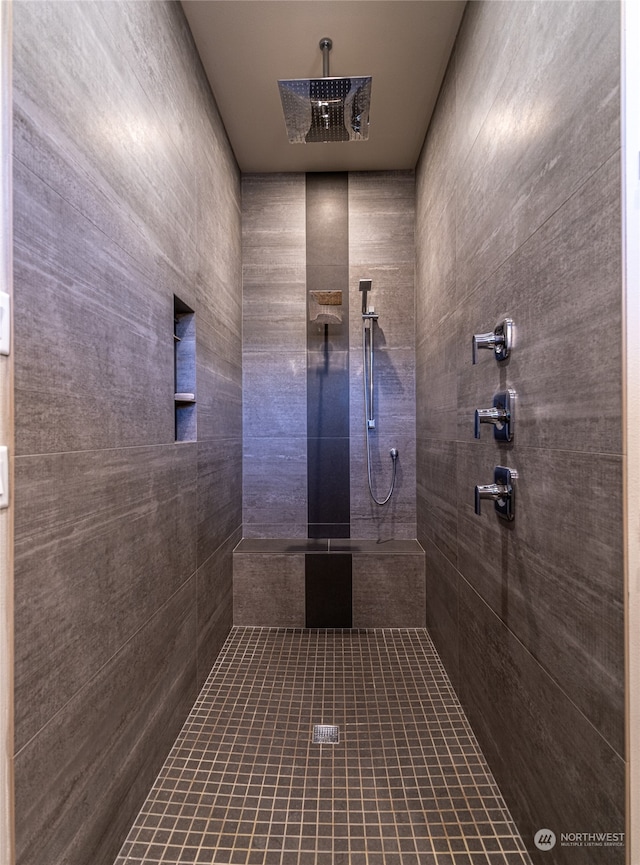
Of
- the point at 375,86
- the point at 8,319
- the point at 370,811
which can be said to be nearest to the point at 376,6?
the point at 375,86

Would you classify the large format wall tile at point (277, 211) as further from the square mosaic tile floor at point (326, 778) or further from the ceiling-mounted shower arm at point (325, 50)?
the square mosaic tile floor at point (326, 778)

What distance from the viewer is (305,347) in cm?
288

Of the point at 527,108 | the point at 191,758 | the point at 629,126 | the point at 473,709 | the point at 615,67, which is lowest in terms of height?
the point at 191,758

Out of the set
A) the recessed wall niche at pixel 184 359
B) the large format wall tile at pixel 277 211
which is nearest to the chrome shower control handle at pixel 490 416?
the recessed wall niche at pixel 184 359

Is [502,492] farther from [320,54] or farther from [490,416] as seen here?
[320,54]

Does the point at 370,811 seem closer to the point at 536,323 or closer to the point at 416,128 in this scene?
the point at 536,323

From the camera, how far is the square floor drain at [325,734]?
61.4 inches

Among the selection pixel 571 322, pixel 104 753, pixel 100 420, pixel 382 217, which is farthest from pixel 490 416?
pixel 382 217

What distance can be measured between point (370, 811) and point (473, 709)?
54 cm

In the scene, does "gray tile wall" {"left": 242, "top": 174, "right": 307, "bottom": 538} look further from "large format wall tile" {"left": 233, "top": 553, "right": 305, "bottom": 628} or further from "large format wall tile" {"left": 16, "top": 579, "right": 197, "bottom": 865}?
"large format wall tile" {"left": 16, "top": 579, "right": 197, "bottom": 865}

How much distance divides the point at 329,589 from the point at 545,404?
1.82m

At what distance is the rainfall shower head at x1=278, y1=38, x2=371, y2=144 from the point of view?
1.73m

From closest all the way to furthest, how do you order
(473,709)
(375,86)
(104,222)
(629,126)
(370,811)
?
(629,126), (104,222), (370,811), (473,709), (375,86)

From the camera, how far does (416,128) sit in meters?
2.43
